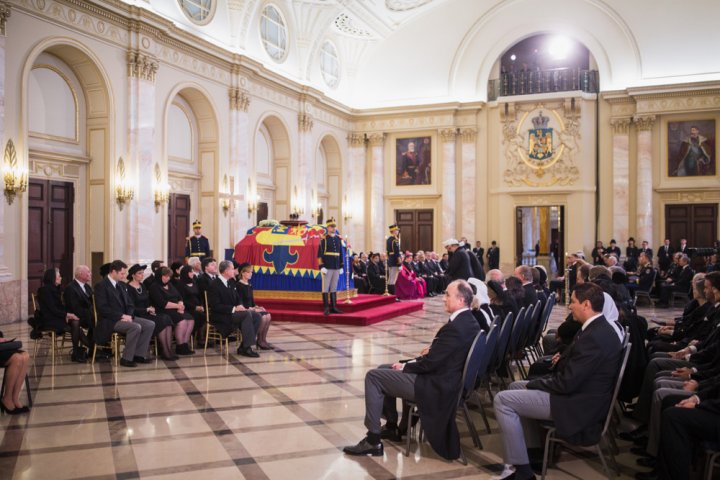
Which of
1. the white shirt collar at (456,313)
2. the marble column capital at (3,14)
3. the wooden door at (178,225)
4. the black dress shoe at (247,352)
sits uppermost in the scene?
the marble column capital at (3,14)

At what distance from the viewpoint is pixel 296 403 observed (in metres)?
5.97

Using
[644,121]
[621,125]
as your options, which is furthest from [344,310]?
[644,121]

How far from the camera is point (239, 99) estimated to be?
54.6 ft

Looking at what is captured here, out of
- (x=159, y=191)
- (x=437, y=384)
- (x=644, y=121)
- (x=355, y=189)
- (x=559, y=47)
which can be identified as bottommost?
(x=437, y=384)

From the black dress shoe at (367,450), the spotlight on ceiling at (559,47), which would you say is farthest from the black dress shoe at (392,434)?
the spotlight on ceiling at (559,47)

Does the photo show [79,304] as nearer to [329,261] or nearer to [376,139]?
[329,261]

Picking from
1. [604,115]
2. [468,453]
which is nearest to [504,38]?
[604,115]

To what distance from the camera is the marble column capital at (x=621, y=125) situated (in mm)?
20703

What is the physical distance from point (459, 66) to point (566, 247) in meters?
7.70

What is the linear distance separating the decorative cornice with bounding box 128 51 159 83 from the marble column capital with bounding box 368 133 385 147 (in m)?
11.1

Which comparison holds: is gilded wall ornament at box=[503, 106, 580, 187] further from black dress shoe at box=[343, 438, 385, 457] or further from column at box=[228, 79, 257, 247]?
black dress shoe at box=[343, 438, 385, 457]

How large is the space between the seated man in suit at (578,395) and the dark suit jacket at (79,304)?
5.67 meters

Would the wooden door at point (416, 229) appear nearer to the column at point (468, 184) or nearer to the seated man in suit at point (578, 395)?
the column at point (468, 184)

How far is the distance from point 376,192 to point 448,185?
288 centimetres
